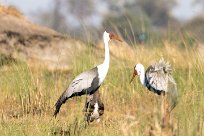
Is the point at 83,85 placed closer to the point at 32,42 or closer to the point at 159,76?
the point at 159,76

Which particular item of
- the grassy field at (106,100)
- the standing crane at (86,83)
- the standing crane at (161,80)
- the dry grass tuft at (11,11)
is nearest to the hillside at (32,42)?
the dry grass tuft at (11,11)

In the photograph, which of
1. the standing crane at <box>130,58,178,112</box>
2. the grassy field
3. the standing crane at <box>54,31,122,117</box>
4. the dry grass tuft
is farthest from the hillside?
the standing crane at <box>130,58,178,112</box>

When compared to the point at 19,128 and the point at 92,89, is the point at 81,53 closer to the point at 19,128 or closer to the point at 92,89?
the point at 92,89

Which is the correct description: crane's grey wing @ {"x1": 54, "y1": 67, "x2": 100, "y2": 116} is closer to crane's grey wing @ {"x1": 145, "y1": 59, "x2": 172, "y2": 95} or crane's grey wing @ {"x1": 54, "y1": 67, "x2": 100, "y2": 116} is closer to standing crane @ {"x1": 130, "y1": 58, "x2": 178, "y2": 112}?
standing crane @ {"x1": 130, "y1": 58, "x2": 178, "y2": 112}

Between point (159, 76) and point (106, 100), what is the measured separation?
1.96 m

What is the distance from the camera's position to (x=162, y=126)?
4.49m

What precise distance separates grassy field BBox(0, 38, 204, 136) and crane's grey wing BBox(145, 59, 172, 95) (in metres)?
0.14

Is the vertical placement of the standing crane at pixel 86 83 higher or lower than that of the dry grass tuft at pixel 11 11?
lower

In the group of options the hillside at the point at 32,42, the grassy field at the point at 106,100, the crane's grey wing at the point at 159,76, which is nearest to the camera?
the grassy field at the point at 106,100

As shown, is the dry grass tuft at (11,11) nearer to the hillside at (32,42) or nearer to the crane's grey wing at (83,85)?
the hillside at (32,42)

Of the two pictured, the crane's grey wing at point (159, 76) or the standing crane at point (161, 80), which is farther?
the crane's grey wing at point (159, 76)

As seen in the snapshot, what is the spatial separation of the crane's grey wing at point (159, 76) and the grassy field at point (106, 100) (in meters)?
0.14

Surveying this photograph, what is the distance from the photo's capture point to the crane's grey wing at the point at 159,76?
6.82 m

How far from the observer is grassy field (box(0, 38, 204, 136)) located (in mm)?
5977
